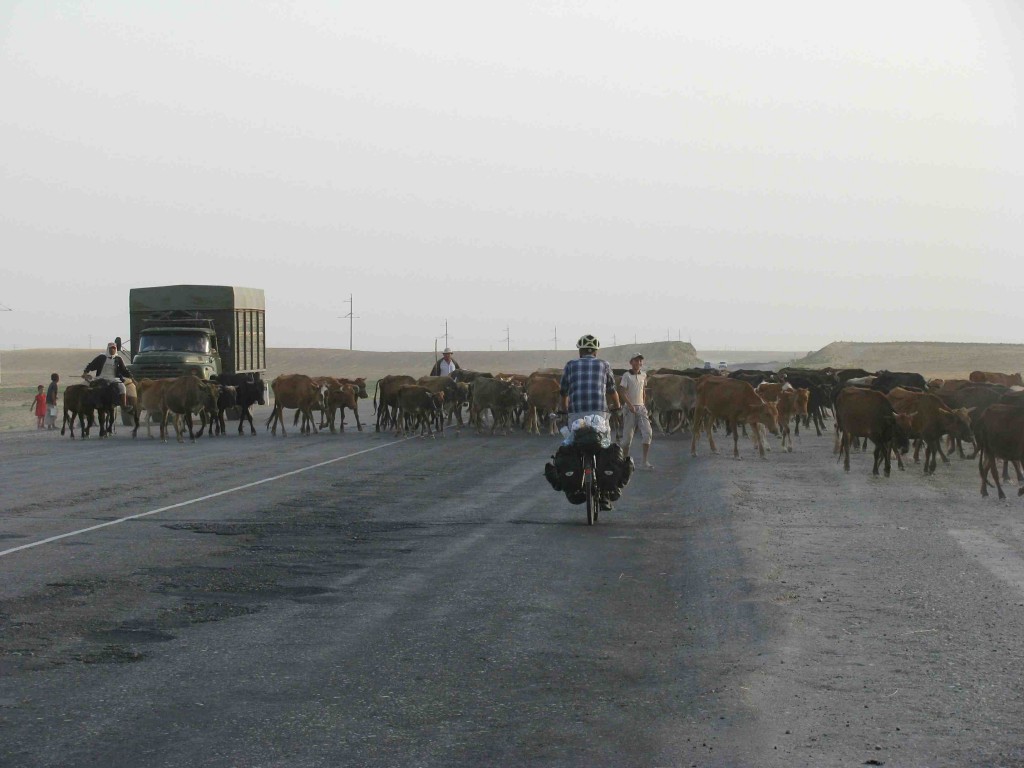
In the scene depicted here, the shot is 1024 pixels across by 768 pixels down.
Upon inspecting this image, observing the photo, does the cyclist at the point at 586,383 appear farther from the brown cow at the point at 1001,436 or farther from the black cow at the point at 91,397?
the black cow at the point at 91,397

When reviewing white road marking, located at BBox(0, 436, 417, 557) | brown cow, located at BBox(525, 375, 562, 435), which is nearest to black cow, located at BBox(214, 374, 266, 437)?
brown cow, located at BBox(525, 375, 562, 435)

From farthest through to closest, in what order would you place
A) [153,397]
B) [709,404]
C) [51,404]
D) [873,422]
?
1. [51,404]
2. [153,397]
3. [709,404]
4. [873,422]

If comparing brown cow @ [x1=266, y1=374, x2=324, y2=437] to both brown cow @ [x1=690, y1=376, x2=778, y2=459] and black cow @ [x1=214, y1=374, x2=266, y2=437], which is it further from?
brown cow @ [x1=690, y1=376, x2=778, y2=459]

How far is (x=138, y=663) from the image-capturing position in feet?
27.0

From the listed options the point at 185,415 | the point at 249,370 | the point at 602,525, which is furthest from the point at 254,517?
the point at 249,370

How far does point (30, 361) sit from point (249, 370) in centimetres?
16056

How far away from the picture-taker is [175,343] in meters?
39.6

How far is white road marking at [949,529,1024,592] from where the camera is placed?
1152cm

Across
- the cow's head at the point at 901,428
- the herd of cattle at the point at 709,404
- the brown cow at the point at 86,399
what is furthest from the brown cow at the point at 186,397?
the cow's head at the point at 901,428

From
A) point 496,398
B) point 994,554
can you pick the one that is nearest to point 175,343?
point 496,398

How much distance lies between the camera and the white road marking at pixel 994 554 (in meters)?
11.5

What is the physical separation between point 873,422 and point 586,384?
884 cm

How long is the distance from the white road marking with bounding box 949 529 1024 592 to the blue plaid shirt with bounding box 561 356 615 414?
13.6 ft

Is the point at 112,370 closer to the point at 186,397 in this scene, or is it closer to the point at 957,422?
the point at 186,397
